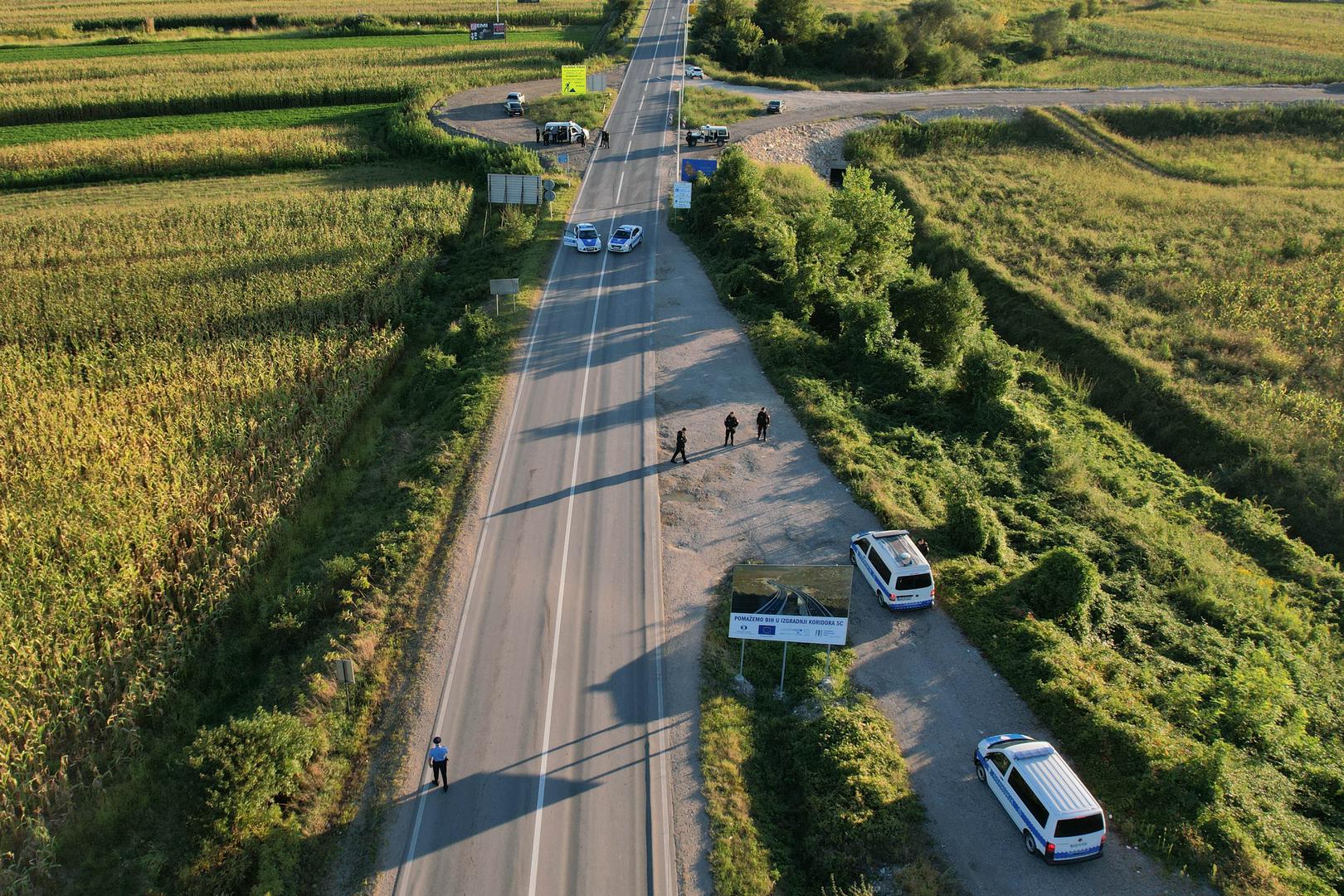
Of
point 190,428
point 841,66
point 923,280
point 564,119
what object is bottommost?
point 190,428

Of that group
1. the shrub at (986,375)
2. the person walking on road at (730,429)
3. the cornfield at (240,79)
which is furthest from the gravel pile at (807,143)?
the person walking on road at (730,429)

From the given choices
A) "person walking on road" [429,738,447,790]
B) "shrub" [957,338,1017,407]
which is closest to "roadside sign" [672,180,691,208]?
"shrub" [957,338,1017,407]

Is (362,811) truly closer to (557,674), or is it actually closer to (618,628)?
(557,674)

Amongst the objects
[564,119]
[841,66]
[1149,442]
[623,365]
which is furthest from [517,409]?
[841,66]

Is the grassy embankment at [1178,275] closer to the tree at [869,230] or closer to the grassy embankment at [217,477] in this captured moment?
the tree at [869,230]

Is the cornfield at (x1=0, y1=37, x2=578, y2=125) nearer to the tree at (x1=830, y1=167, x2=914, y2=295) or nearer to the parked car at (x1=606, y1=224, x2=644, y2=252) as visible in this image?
the parked car at (x1=606, y1=224, x2=644, y2=252)

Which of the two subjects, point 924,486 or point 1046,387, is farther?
point 1046,387

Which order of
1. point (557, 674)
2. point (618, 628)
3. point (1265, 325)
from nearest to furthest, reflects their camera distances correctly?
point (557, 674)
point (618, 628)
point (1265, 325)
